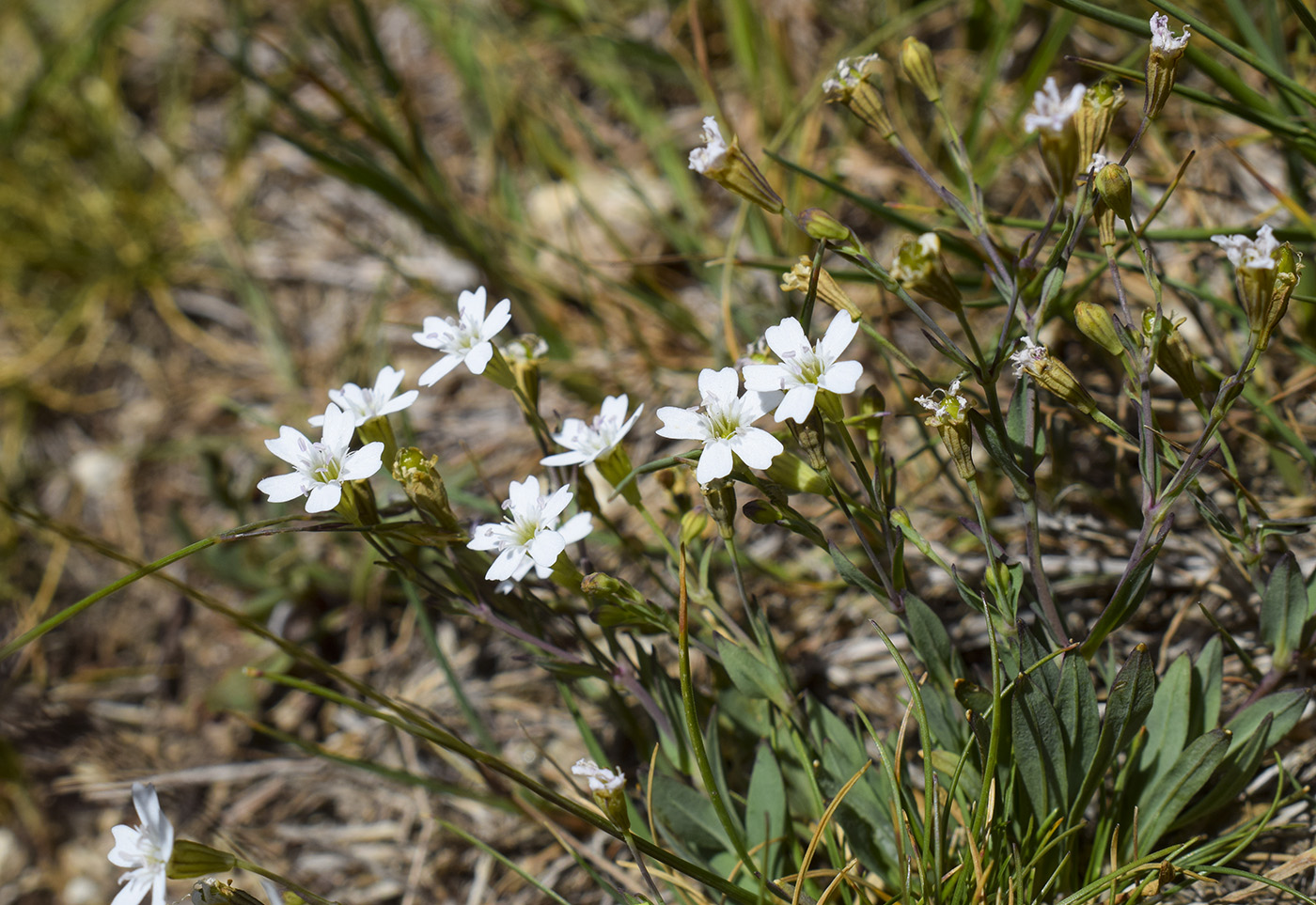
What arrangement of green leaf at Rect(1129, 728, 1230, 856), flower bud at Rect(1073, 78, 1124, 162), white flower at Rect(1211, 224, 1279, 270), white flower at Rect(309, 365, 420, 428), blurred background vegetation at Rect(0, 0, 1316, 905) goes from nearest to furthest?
white flower at Rect(1211, 224, 1279, 270) < flower bud at Rect(1073, 78, 1124, 162) < green leaf at Rect(1129, 728, 1230, 856) < white flower at Rect(309, 365, 420, 428) < blurred background vegetation at Rect(0, 0, 1316, 905)

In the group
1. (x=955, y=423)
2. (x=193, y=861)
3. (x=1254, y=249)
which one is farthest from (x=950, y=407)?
(x=193, y=861)

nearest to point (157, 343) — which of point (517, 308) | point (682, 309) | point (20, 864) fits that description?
point (517, 308)

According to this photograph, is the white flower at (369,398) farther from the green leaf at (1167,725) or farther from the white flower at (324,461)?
the green leaf at (1167,725)

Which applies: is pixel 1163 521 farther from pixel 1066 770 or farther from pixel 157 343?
pixel 157 343

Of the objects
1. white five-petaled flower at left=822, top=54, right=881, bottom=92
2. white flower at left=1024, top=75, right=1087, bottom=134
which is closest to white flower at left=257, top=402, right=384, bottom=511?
white five-petaled flower at left=822, top=54, right=881, bottom=92

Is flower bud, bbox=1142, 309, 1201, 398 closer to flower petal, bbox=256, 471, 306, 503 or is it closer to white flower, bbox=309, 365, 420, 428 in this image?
white flower, bbox=309, 365, 420, 428
